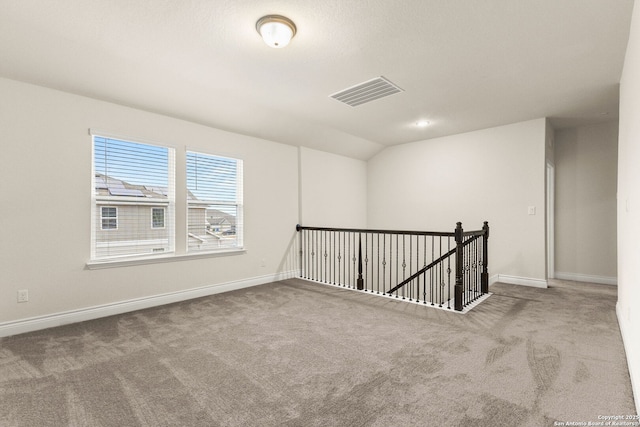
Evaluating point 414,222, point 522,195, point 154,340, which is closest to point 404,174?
point 414,222

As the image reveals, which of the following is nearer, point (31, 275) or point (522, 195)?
point (31, 275)

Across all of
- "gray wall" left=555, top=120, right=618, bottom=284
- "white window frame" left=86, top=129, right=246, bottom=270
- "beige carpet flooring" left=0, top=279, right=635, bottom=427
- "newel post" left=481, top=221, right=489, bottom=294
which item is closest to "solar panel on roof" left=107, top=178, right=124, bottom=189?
"white window frame" left=86, top=129, right=246, bottom=270

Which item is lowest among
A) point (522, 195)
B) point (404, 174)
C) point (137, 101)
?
point (522, 195)

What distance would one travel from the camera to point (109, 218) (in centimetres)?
354

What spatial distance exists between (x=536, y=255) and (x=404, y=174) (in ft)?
8.68

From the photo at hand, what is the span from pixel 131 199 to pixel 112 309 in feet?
4.21

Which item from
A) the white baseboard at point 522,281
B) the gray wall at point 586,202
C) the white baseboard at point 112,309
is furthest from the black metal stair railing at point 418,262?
the gray wall at point 586,202

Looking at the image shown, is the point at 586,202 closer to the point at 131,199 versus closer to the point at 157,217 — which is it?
the point at 157,217

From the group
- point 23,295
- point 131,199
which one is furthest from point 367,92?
point 23,295

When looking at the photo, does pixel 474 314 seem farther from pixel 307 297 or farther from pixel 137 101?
pixel 137 101

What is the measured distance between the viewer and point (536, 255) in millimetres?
4688

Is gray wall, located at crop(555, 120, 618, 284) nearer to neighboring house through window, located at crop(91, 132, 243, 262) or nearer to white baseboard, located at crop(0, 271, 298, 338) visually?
white baseboard, located at crop(0, 271, 298, 338)

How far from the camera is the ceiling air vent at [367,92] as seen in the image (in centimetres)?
339

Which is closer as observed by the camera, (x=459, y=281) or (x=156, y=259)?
(x=459, y=281)
